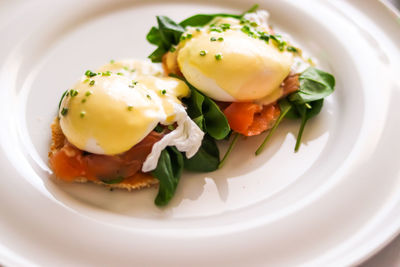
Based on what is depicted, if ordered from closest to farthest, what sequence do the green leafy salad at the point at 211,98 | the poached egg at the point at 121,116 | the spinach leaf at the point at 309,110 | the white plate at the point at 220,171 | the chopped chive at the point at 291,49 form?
the white plate at the point at 220,171, the poached egg at the point at 121,116, the green leafy salad at the point at 211,98, the spinach leaf at the point at 309,110, the chopped chive at the point at 291,49

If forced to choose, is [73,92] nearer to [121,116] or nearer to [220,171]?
[121,116]

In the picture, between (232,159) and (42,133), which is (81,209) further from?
(232,159)

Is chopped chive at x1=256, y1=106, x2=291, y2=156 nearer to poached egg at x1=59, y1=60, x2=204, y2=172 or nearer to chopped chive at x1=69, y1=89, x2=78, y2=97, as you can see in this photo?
poached egg at x1=59, y1=60, x2=204, y2=172

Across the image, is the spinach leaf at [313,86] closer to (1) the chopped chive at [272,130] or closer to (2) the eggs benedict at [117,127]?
(1) the chopped chive at [272,130]

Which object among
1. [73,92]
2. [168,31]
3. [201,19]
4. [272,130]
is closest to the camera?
[73,92]

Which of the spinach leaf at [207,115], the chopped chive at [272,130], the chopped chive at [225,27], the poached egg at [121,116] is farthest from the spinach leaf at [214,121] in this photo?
the chopped chive at [225,27]

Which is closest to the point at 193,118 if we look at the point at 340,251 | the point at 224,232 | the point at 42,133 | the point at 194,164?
the point at 194,164

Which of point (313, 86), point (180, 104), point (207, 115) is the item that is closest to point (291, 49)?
point (313, 86)

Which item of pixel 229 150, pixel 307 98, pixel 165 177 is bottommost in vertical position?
pixel 165 177
